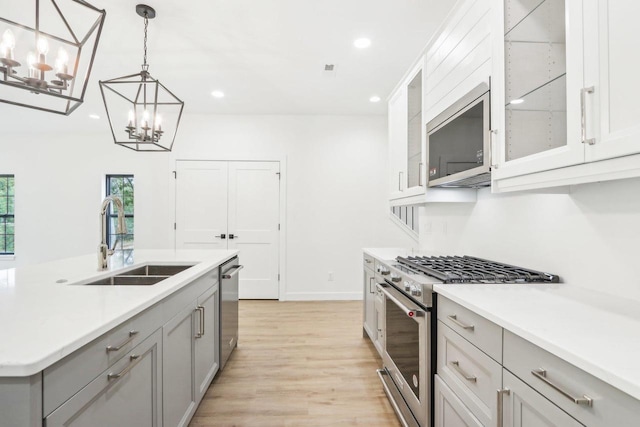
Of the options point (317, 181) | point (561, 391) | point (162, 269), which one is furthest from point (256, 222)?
point (561, 391)

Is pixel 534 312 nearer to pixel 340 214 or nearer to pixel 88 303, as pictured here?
pixel 88 303

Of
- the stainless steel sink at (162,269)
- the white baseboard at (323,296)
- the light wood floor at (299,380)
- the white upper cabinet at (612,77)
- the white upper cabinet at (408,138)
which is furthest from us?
the white baseboard at (323,296)

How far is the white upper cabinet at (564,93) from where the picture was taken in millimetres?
916

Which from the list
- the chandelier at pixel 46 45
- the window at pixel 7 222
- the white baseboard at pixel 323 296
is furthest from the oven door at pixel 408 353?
the window at pixel 7 222

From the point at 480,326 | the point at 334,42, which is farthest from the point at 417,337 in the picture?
the point at 334,42

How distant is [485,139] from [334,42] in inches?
70.2

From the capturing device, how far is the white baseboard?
15.5ft

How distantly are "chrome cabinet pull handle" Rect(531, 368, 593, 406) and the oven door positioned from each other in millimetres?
638

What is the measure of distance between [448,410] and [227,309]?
1.75 meters

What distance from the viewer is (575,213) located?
4.80ft

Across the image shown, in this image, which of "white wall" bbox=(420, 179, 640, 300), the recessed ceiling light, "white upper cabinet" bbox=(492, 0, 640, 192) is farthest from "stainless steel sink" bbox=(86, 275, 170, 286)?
Result: the recessed ceiling light

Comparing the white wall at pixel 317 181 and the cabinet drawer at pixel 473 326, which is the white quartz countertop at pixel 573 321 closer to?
the cabinet drawer at pixel 473 326

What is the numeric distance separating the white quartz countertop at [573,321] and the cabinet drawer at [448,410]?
0.39 metres

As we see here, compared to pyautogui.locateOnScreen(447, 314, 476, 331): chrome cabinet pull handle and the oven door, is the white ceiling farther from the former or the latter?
pyautogui.locateOnScreen(447, 314, 476, 331): chrome cabinet pull handle
